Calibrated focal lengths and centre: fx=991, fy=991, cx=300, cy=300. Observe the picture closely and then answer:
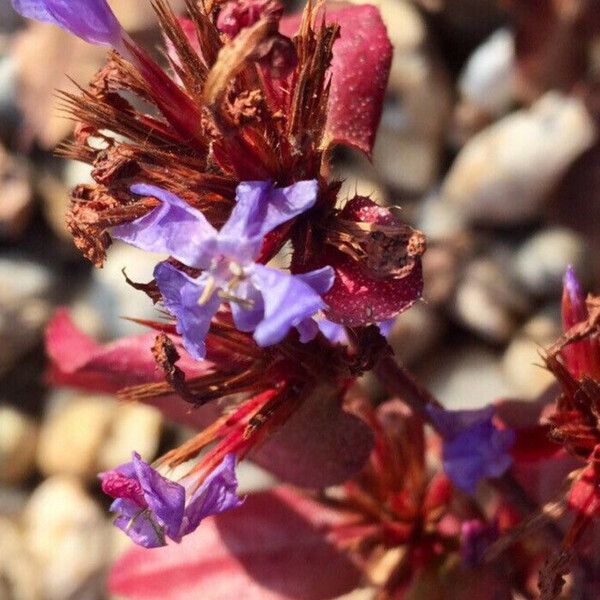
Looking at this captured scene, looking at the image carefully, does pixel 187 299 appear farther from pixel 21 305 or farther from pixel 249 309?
pixel 21 305

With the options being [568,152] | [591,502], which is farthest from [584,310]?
[568,152]

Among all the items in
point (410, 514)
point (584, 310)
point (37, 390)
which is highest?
point (37, 390)

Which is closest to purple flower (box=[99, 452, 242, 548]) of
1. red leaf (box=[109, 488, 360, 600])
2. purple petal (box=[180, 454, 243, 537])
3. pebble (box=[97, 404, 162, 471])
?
purple petal (box=[180, 454, 243, 537])

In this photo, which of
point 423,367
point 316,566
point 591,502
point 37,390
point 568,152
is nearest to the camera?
point 591,502

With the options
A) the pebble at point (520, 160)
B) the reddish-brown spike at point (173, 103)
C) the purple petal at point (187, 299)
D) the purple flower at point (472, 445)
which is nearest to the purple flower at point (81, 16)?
the reddish-brown spike at point (173, 103)

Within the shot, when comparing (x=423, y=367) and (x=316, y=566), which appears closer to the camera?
(x=316, y=566)

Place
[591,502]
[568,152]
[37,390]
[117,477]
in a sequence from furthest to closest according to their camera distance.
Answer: [37,390] < [568,152] < [591,502] < [117,477]

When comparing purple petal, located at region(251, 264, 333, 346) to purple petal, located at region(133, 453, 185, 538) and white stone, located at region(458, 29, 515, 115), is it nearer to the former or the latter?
purple petal, located at region(133, 453, 185, 538)

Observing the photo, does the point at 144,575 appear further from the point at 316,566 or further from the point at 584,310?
the point at 584,310
